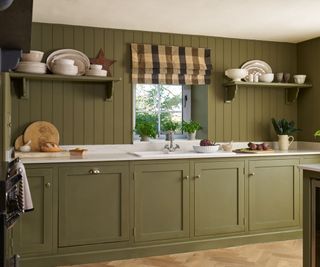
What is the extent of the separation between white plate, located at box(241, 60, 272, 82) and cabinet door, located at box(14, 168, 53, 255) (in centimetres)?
245

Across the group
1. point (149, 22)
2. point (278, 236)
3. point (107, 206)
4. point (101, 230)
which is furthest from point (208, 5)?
point (278, 236)

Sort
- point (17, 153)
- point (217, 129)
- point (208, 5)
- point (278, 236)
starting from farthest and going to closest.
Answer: point (217, 129) < point (278, 236) < point (17, 153) < point (208, 5)

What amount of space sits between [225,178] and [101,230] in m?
1.26

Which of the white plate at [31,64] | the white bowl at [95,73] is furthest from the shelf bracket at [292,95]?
the white plate at [31,64]

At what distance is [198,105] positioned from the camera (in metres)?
4.40

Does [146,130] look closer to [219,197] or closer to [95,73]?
[95,73]

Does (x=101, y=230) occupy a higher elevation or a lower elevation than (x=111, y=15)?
lower

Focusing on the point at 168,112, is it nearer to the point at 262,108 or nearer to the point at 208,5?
the point at 262,108

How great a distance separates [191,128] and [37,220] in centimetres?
183

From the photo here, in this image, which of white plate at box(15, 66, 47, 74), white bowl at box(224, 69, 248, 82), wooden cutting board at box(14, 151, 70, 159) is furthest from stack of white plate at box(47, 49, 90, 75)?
white bowl at box(224, 69, 248, 82)

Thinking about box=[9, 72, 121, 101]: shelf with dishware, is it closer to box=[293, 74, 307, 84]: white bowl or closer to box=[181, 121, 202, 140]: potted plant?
box=[181, 121, 202, 140]: potted plant

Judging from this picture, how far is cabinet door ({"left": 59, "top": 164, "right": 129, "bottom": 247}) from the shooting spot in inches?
128

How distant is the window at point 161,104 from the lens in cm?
429

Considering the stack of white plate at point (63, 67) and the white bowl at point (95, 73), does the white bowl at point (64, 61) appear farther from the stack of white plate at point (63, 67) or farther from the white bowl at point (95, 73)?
the white bowl at point (95, 73)
